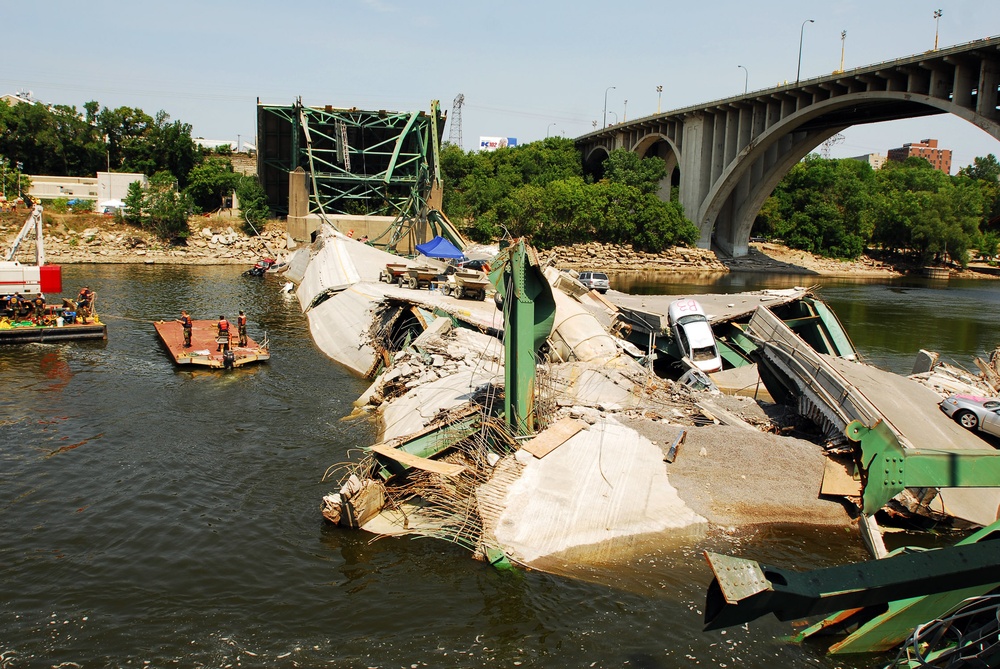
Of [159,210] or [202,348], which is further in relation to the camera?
[159,210]

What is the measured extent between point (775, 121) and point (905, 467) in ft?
204

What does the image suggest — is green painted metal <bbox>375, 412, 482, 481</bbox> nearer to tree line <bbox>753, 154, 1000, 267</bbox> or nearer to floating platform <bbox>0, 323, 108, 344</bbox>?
floating platform <bbox>0, 323, 108, 344</bbox>

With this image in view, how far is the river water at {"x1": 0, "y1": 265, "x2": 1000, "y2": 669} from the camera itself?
33.7ft

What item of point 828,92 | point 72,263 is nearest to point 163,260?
point 72,263

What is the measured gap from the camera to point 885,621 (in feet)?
30.8

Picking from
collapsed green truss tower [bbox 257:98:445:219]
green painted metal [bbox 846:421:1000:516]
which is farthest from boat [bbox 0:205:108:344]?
green painted metal [bbox 846:421:1000:516]

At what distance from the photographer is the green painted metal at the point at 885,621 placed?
8.22 meters

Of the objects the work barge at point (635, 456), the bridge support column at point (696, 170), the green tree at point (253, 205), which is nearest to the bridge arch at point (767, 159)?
the bridge support column at point (696, 170)

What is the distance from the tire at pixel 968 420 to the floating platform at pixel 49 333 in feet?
95.3

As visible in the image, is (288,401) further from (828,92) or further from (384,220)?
(828,92)

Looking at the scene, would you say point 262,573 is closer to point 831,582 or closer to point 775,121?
point 831,582

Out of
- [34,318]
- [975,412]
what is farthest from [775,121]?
[34,318]

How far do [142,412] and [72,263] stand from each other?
Result: 39.7 meters

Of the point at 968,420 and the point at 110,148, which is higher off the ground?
the point at 110,148
